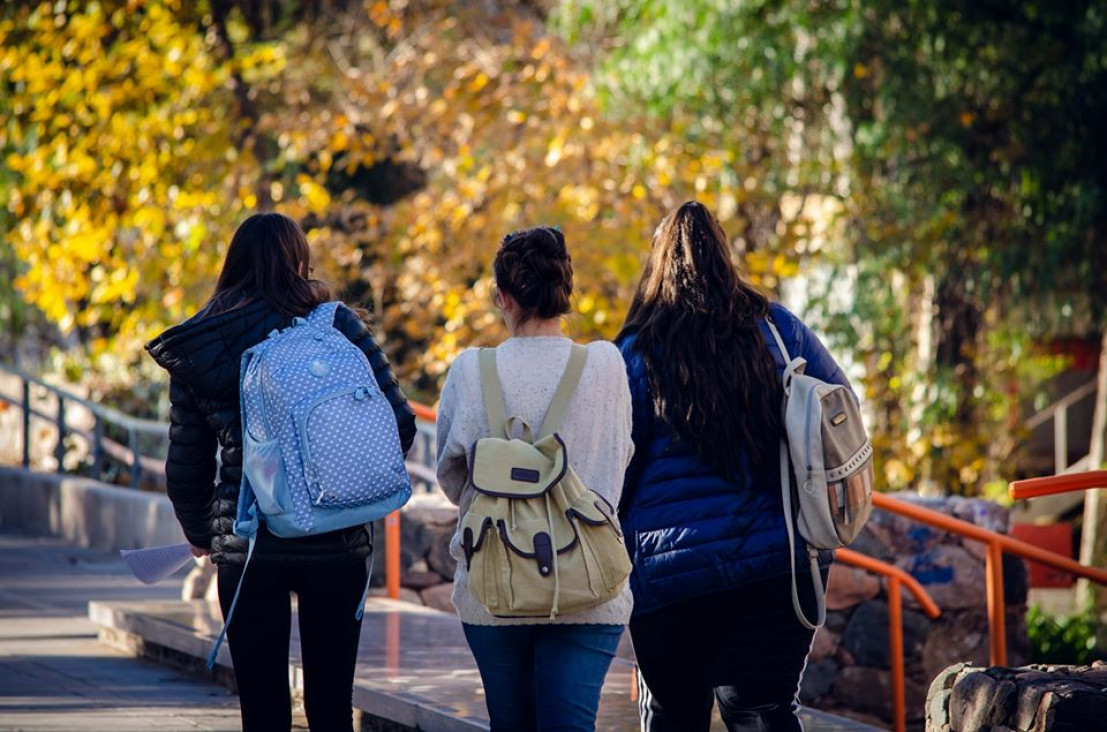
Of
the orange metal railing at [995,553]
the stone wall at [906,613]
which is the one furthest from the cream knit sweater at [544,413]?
the stone wall at [906,613]

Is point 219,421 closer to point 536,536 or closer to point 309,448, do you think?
point 309,448

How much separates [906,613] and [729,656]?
5.19 metres

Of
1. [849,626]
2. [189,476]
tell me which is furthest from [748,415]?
[849,626]

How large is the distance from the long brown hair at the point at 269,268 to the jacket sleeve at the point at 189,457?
0.84ft

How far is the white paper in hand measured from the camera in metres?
4.44

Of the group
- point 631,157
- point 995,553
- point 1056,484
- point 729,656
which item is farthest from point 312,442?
point 631,157

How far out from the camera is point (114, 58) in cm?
1309

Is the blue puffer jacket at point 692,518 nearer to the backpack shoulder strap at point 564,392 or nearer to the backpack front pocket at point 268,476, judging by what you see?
the backpack shoulder strap at point 564,392

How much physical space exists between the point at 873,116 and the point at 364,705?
873 centimetres

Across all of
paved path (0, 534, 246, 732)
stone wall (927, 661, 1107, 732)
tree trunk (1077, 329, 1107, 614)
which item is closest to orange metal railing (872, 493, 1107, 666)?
stone wall (927, 661, 1107, 732)

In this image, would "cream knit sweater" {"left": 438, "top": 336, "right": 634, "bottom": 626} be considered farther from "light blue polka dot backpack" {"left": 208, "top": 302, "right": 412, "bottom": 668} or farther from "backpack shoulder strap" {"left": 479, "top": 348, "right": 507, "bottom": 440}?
"light blue polka dot backpack" {"left": 208, "top": 302, "right": 412, "bottom": 668}

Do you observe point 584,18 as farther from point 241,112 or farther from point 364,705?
point 364,705

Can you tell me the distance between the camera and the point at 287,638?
4109mm

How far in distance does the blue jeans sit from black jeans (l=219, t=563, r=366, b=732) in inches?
17.3
